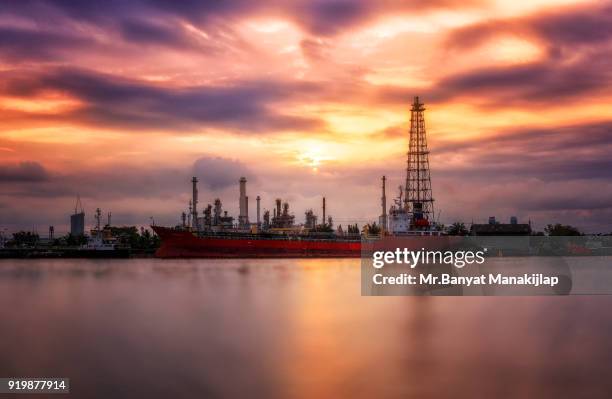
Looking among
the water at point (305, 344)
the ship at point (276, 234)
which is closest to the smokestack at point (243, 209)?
the ship at point (276, 234)

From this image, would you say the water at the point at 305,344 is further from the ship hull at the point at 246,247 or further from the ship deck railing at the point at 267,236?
the ship deck railing at the point at 267,236

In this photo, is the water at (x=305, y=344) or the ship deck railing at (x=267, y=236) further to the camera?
the ship deck railing at (x=267, y=236)

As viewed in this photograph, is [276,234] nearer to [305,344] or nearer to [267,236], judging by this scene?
[267,236]

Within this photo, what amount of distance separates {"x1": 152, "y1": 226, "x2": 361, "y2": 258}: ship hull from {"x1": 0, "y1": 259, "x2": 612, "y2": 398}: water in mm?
51836

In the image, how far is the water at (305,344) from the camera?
25.7 m

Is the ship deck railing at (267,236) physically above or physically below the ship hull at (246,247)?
above

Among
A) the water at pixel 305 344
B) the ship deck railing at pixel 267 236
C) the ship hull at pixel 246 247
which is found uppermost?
the ship deck railing at pixel 267 236

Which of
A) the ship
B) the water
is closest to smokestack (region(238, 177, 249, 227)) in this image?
the ship

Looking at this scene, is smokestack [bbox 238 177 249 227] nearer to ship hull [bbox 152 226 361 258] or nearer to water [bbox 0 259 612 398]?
ship hull [bbox 152 226 361 258]

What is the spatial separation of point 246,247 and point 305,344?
85.5 meters

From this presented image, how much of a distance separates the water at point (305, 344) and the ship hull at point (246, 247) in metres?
51.8

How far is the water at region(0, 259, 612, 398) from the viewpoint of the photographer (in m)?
25.7

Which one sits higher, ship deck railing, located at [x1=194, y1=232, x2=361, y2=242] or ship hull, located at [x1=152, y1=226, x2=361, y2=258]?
ship deck railing, located at [x1=194, y1=232, x2=361, y2=242]

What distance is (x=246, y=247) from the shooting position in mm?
120625
